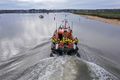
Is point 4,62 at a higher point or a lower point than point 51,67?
lower

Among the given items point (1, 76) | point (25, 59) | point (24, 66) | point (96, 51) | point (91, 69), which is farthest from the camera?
point (96, 51)

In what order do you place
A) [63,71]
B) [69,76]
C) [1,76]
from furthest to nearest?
[1,76], [63,71], [69,76]

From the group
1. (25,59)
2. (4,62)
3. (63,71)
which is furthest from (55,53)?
(63,71)

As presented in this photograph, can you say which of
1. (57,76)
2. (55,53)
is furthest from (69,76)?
(55,53)

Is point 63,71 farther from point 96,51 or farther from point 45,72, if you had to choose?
point 96,51

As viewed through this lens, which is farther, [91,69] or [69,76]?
[91,69]

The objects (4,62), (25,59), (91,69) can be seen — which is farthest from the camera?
(25,59)

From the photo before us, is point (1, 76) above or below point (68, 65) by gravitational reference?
below

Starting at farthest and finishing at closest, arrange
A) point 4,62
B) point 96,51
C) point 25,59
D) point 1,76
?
point 96,51 < point 25,59 < point 4,62 < point 1,76

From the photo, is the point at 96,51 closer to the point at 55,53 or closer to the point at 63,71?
the point at 55,53
